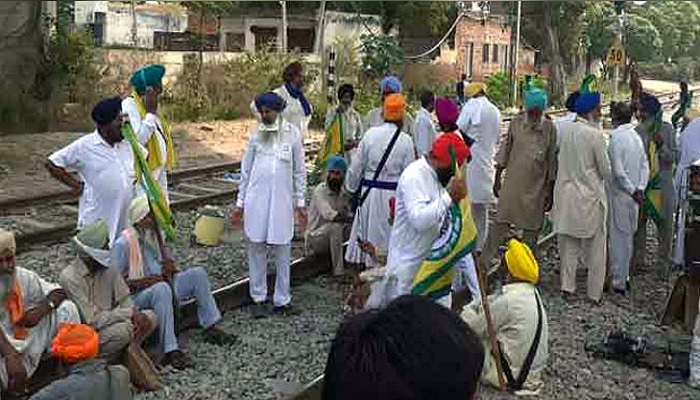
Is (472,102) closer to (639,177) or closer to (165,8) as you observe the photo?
(639,177)

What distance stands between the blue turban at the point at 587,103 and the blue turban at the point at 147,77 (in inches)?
142

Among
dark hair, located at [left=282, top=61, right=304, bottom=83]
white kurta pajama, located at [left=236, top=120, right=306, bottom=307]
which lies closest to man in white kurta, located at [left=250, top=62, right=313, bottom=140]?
dark hair, located at [left=282, top=61, right=304, bottom=83]

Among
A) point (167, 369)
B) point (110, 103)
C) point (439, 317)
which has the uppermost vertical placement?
point (110, 103)

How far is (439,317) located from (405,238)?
149 inches

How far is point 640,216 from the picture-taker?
8953 mm

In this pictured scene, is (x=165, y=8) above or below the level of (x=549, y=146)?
above

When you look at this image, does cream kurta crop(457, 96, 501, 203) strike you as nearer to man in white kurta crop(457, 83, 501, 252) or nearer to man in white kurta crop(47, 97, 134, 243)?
man in white kurta crop(457, 83, 501, 252)

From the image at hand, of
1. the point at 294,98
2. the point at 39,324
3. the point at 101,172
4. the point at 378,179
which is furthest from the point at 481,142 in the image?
the point at 39,324

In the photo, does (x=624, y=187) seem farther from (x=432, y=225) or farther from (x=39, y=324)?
(x=39, y=324)

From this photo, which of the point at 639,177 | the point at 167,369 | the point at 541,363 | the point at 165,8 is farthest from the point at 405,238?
the point at 165,8

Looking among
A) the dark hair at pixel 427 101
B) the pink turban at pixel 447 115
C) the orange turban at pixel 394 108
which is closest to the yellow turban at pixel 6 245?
the orange turban at pixel 394 108

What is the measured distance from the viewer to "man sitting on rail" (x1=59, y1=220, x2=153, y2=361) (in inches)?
205

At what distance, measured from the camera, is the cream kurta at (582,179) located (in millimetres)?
7809

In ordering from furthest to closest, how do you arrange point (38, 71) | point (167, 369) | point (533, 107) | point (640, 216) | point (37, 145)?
point (38, 71)
point (37, 145)
point (640, 216)
point (533, 107)
point (167, 369)
